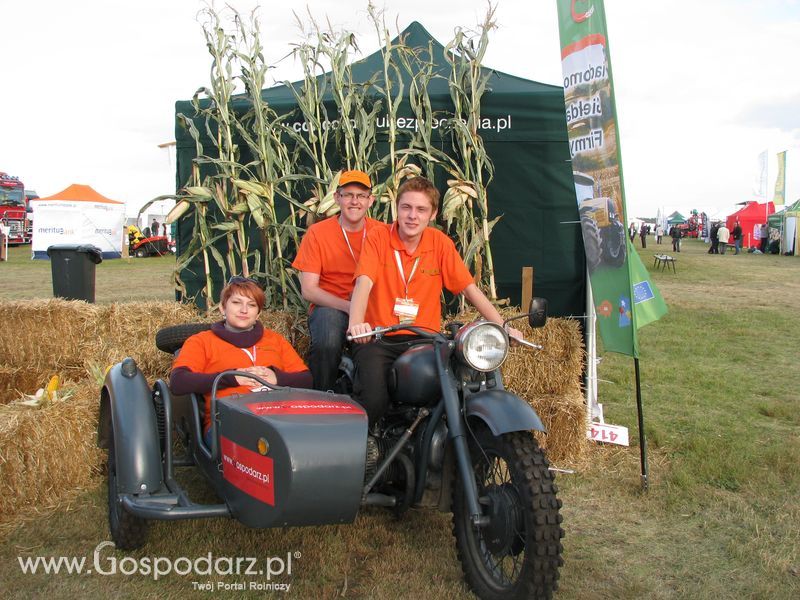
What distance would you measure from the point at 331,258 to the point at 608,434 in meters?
2.03

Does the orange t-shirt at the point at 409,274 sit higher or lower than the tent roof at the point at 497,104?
lower

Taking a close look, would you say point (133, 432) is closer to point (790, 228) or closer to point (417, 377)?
point (417, 377)

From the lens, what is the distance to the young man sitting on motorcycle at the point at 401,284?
2.95 metres

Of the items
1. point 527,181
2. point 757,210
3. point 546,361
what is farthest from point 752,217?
point 546,361

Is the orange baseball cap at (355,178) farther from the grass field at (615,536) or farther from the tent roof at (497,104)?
the grass field at (615,536)

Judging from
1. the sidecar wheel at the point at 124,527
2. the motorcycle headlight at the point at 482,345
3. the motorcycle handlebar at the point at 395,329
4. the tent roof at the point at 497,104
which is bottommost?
the sidecar wheel at the point at 124,527

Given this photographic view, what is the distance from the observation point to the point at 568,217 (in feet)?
17.7

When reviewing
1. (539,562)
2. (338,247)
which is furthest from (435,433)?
(338,247)

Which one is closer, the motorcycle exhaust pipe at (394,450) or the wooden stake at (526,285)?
the motorcycle exhaust pipe at (394,450)

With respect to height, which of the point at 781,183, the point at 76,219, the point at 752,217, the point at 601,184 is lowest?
the point at 601,184

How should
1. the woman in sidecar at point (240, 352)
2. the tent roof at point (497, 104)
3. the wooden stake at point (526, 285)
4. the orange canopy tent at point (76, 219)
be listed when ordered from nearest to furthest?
the woman in sidecar at point (240, 352) < the wooden stake at point (526, 285) < the tent roof at point (497, 104) < the orange canopy tent at point (76, 219)

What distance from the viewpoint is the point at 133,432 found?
281 centimetres

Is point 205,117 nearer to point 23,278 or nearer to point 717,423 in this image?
point 717,423

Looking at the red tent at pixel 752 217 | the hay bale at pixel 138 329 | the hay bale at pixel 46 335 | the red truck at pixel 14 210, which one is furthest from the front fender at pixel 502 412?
the red tent at pixel 752 217
